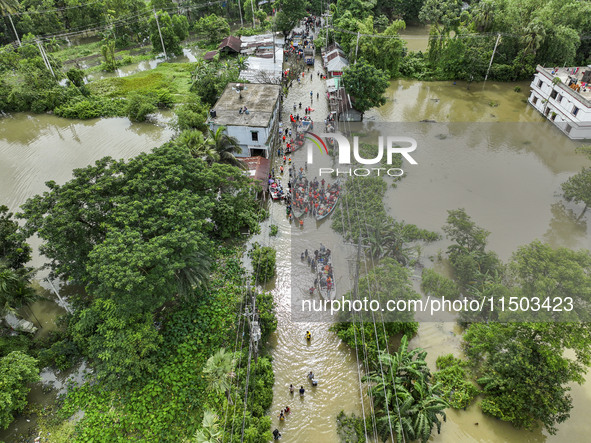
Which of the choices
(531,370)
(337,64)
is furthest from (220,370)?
(337,64)

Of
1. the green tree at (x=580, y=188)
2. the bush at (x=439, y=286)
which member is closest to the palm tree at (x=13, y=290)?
the bush at (x=439, y=286)

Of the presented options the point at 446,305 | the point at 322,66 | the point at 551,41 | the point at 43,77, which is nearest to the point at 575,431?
the point at 446,305

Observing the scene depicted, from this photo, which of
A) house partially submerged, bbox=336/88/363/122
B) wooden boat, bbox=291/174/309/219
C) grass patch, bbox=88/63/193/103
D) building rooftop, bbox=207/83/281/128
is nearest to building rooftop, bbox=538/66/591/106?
house partially submerged, bbox=336/88/363/122

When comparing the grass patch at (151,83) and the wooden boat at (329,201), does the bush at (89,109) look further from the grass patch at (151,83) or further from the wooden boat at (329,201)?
the wooden boat at (329,201)

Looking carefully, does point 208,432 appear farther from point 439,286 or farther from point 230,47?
point 230,47

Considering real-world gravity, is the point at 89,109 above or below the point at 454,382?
above

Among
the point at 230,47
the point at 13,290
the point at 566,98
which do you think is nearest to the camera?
the point at 13,290

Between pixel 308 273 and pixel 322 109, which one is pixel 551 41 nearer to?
pixel 322 109
